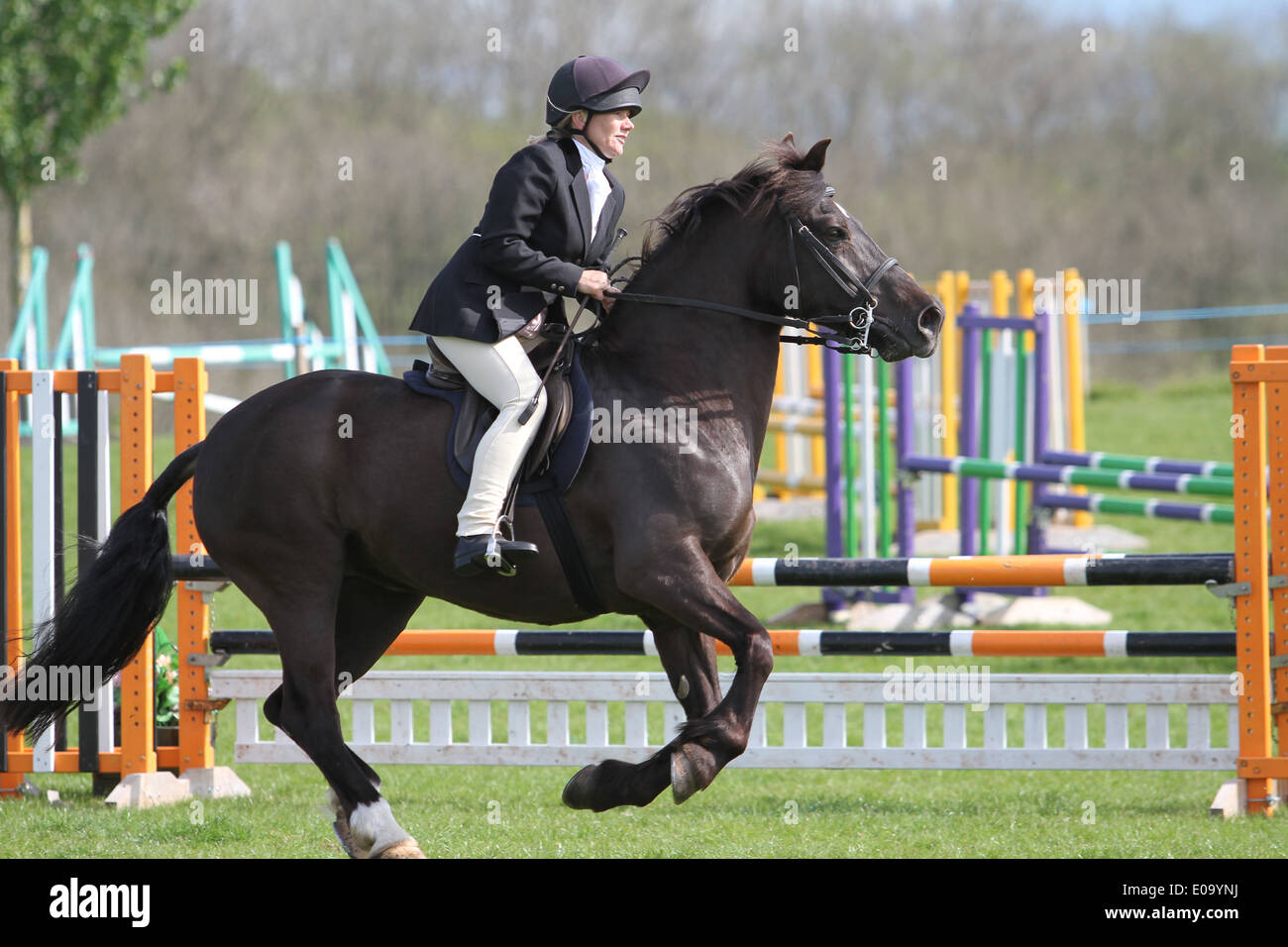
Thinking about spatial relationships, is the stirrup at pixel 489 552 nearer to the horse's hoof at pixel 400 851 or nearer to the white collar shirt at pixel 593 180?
the horse's hoof at pixel 400 851

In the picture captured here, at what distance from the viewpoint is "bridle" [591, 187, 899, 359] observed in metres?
4.26

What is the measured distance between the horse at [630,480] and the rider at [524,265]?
169mm

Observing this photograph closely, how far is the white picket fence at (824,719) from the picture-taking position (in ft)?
18.7

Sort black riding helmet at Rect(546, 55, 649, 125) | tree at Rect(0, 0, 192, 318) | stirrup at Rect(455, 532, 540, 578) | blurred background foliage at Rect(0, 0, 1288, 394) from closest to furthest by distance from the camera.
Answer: stirrup at Rect(455, 532, 540, 578), black riding helmet at Rect(546, 55, 649, 125), tree at Rect(0, 0, 192, 318), blurred background foliage at Rect(0, 0, 1288, 394)

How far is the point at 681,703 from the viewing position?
14.3ft

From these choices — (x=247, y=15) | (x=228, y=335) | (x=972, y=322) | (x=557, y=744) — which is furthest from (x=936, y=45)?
(x=557, y=744)

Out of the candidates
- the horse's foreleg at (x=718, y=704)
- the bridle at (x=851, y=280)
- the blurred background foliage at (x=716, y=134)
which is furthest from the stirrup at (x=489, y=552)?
the blurred background foliage at (x=716, y=134)

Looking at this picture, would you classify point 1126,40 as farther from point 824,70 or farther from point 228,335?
point 228,335

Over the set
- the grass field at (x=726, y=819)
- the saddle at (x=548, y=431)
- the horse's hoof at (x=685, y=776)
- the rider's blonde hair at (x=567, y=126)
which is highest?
the rider's blonde hair at (x=567, y=126)

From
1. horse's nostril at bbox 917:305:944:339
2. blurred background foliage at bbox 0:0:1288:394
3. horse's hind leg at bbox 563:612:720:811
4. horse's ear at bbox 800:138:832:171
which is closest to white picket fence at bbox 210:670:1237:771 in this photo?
horse's hind leg at bbox 563:612:720:811

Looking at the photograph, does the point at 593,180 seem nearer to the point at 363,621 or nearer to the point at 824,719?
the point at 363,621

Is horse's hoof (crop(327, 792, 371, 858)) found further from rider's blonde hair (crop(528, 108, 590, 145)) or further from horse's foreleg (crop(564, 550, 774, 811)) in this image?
rider's blonde hair (crop(528, 108, 590, 145))

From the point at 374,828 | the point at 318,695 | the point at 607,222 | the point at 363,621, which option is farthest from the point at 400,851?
the point at 607,222

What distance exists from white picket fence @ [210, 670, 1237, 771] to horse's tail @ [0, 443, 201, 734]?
3.71 feet
